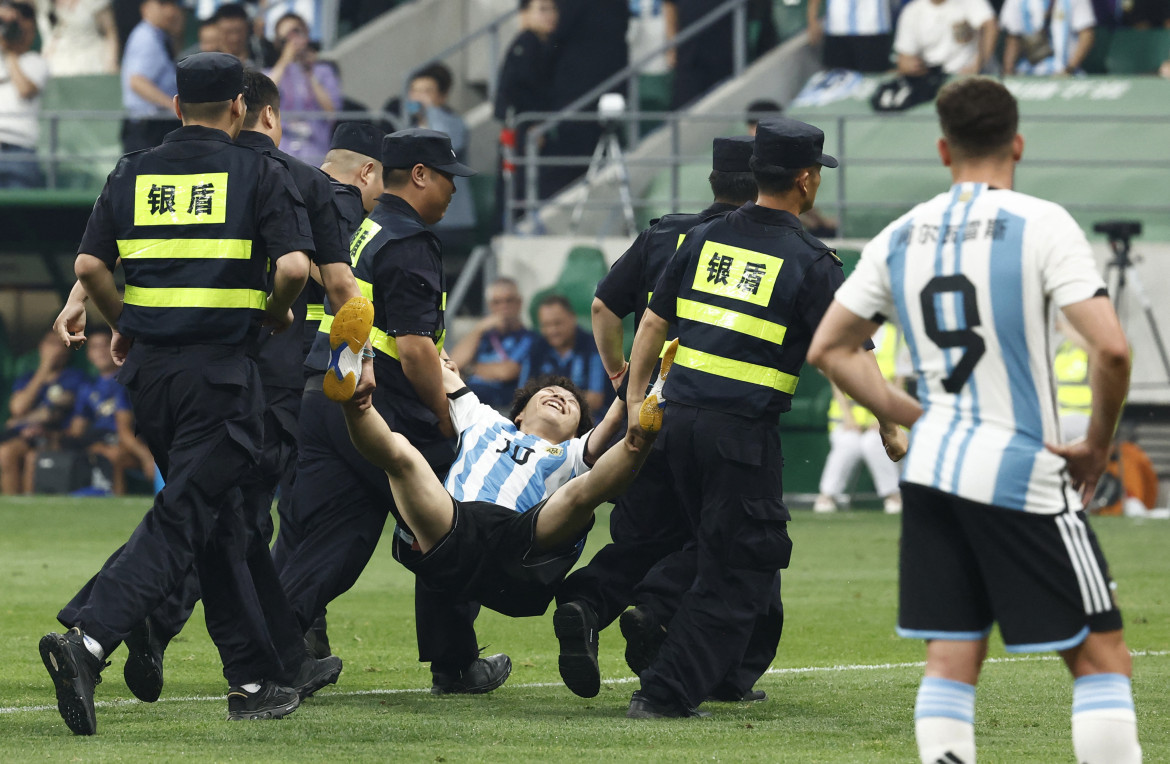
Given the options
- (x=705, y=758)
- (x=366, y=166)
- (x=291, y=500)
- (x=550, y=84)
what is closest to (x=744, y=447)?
(x=705, y=758)

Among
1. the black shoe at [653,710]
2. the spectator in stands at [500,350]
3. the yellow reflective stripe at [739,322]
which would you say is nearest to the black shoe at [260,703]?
the black shoe at [653,710]

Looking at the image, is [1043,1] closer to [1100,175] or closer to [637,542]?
[1100,175]

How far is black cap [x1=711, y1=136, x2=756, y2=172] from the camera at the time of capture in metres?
7.03

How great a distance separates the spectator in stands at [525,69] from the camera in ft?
57.2

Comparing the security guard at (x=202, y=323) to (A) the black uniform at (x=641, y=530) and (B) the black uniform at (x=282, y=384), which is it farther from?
(A) the black uniform at (x=641, y=530)

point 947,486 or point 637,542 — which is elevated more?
point 947,486

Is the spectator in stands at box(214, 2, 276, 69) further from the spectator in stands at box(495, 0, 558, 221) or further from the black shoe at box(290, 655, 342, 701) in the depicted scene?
the black shoe at box(290, 655, 342, 701)

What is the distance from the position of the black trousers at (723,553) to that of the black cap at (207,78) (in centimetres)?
187

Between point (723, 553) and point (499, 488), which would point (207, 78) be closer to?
point (499, 488)

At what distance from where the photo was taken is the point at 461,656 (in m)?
6.85

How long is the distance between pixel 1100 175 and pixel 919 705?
14.2 meters

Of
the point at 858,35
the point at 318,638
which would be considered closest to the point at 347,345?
the point at 318,638

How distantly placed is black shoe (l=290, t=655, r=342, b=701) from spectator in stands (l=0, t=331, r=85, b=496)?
11811 mm

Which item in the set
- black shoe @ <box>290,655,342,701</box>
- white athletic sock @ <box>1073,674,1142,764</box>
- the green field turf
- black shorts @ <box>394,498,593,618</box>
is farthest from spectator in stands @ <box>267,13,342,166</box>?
white athletic sock @ <box>1073,674,1142,764</box>
